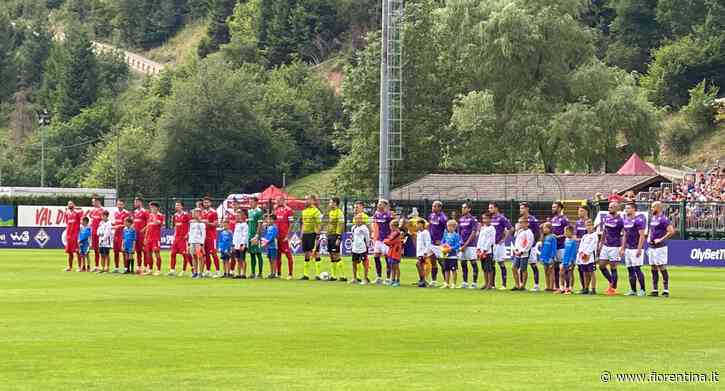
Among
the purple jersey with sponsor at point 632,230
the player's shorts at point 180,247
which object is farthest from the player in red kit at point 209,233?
the purple jersey with sponsor at point 632,230

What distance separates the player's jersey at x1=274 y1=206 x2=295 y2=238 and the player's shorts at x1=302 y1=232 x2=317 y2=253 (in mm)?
665

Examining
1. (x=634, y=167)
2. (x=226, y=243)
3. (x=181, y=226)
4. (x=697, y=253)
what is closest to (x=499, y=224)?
(x=226, y=243)

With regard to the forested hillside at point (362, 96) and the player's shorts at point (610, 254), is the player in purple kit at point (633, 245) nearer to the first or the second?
the player's shorts at point (610, 254)

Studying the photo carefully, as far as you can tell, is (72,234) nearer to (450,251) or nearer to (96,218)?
(96,218)

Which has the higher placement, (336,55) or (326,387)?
(336,55)

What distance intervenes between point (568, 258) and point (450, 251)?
3.64 metres

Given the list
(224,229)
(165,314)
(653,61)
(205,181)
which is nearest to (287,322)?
(165,314)

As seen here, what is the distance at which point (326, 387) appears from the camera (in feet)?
46.0

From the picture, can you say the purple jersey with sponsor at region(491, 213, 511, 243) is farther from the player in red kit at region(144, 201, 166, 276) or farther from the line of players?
the player in red kit at region(144, 201, 166, 276)

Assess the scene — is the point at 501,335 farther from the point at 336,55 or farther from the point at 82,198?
the point at 336,55

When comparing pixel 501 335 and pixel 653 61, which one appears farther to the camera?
pixel 653 61

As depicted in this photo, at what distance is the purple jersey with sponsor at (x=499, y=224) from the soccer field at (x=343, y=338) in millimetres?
2925

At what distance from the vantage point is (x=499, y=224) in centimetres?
3381

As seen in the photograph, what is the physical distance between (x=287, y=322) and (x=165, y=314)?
2641 mm
